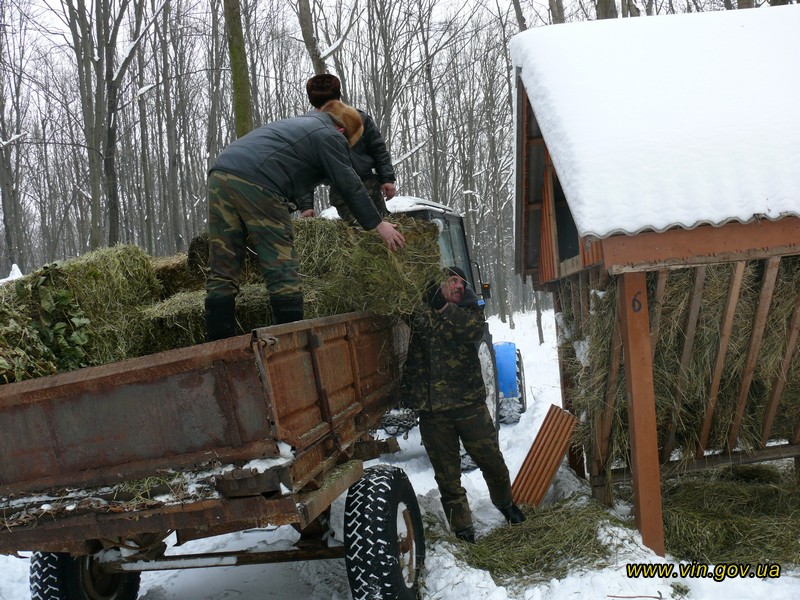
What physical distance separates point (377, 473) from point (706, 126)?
10.4 feet

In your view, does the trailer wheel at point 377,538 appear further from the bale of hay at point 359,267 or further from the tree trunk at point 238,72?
the tree trunk at point 238,72

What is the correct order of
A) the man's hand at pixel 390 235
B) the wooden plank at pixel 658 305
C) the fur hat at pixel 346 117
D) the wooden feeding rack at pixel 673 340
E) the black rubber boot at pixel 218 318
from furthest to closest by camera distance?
the fur hat at pixel 346 117 < the wooden plank at pixel 658 305 < the man's hand at pixel 390 235 < the wooden feeding rack at pixel 673 340 < the black rubber boot at pixel 218 318

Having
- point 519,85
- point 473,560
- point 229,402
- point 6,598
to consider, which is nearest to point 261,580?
point 473,560

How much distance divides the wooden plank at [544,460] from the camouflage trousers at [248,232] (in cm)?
322

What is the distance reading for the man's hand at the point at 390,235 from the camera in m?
4.06

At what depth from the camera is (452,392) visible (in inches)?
189

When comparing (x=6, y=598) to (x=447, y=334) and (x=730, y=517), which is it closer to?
(x=447, y=334)

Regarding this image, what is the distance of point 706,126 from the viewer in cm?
422

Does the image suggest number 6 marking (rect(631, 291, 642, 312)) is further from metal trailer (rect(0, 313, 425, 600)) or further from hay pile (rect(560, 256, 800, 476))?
metal trailer (rect(0, 313, 425, 600))

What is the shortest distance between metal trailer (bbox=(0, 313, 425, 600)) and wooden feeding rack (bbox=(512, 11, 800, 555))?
2134 mm

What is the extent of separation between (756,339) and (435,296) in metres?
2.44

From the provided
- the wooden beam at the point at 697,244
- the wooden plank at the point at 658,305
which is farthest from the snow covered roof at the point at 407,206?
the wooden beam at the point at 697,244

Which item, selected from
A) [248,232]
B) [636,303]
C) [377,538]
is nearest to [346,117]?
[248,232]

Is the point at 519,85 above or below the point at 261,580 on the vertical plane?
above
